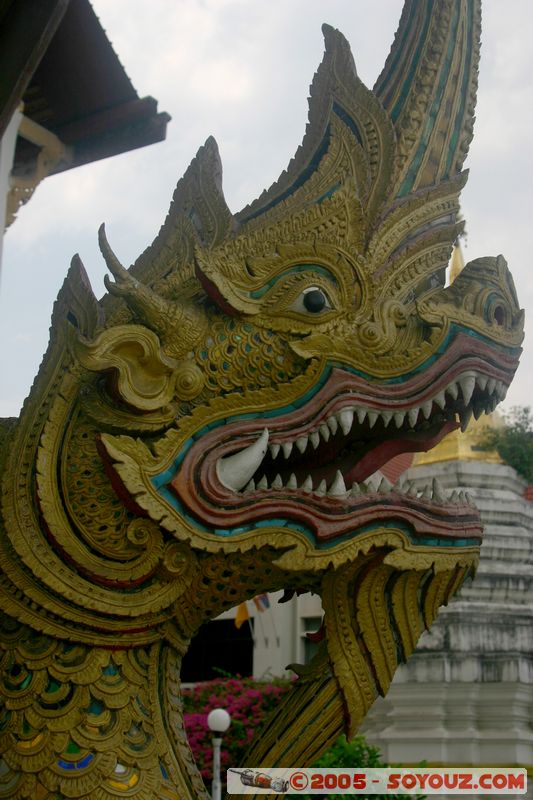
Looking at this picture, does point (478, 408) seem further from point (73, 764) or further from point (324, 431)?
point (73, 764)

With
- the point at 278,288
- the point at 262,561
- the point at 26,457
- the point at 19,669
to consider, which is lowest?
the point at 19,669

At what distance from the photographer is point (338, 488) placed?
3131 mm

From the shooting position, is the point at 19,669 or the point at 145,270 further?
the point at 145,270

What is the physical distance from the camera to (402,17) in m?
3.79

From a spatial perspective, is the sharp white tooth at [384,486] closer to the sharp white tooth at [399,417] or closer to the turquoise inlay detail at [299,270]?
the sharp white tooth at [399,417]

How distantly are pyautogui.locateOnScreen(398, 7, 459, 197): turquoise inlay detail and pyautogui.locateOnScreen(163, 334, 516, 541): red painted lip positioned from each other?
0.67m

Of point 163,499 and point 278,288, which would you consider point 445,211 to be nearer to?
point 278,288

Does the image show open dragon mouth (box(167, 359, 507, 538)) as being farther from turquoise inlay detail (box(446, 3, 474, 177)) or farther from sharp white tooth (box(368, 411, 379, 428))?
turquoise inlay detail (box(446, 3, 474, 177))

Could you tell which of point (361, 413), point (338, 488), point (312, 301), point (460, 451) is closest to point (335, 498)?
point (338, 488)

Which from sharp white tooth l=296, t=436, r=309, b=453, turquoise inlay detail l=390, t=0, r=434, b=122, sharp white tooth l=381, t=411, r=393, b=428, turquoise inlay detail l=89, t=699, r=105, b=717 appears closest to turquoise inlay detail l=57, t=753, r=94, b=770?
turquoise inlay detail l=89, t=699, r=105, b=717

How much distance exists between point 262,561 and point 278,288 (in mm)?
876

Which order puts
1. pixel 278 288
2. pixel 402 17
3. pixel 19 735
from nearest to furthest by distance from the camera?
pixel 19 735
pixel 278 288
pixel 402 17

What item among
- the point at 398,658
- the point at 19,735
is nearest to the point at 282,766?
the point at 398,658

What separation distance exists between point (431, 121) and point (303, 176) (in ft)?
1.64
